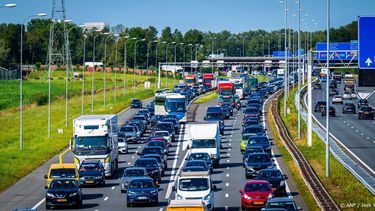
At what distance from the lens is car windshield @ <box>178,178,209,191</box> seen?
45.9 m

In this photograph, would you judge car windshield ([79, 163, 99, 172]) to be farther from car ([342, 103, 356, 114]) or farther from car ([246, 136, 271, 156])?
car ([342, 103, 356, 114])

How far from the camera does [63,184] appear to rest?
48.1m

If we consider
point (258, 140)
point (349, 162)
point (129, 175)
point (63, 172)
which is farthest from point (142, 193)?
point (258, 140)

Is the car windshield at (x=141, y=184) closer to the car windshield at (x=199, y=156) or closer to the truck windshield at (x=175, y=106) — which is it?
the car windshield at (x=199, y=156)

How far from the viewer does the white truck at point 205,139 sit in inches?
2623

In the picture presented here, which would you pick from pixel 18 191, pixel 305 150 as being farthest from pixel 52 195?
pixel 305 150

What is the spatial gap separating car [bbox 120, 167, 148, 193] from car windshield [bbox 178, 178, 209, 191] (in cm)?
625

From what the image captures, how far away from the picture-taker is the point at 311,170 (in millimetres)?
58875

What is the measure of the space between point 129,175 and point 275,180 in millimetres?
8166

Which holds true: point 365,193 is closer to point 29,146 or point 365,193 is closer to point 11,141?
point 29,146

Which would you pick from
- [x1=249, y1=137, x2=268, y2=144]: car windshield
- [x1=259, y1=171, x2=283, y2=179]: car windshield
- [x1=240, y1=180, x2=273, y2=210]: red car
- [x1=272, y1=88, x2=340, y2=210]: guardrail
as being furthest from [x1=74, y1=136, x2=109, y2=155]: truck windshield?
[x1=249, y1=137, x2=268, y2=144]: car windshield

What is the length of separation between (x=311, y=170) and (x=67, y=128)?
141ft

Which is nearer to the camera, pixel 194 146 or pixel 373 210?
pixel 373 210

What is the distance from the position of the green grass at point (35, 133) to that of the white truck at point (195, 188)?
13.6 m
